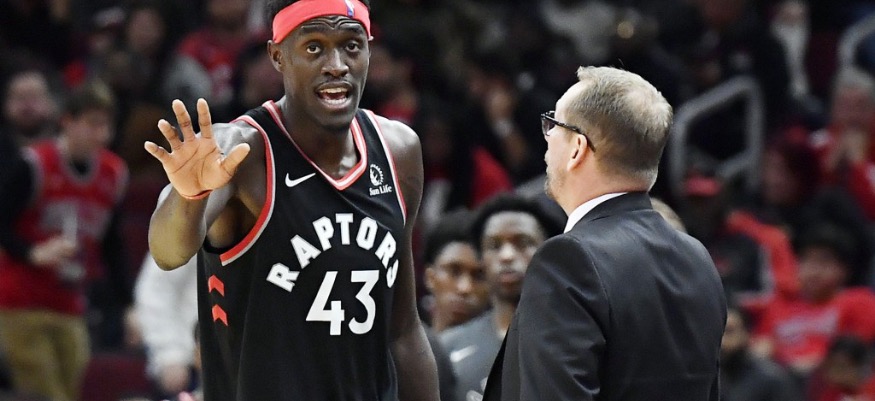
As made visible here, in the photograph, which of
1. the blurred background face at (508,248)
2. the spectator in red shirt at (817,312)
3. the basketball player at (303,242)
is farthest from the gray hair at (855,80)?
the basketball player at (303,242)

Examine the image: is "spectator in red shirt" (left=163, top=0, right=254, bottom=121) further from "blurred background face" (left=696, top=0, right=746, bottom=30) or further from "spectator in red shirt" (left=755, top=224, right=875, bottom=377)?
"spectator in red shirt" (left=755, top=224, right=875, bottom=377)

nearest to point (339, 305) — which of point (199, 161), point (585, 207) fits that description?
point (199, 161)

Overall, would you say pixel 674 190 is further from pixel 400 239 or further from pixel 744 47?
pixel 400 239

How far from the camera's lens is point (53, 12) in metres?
11.6

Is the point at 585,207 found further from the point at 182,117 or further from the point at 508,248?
the point at 508,248

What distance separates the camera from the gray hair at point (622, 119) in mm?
3803

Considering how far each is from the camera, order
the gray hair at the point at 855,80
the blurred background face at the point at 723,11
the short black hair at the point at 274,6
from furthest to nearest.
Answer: the blurred background face at the point at 723,11 → the gray hair at the point at 855,80 → the short black hair at the point at 274,6

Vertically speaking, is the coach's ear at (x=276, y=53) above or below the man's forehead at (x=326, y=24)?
below

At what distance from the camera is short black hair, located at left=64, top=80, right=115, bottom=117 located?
30.6 ft

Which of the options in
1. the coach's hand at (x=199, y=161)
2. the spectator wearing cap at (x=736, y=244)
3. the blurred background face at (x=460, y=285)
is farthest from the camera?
the spectator wearing cap at (x=736, y=244)

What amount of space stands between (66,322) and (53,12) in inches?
128

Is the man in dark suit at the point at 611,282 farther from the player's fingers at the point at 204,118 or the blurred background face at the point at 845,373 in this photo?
the blurred background face at the point at 845,373

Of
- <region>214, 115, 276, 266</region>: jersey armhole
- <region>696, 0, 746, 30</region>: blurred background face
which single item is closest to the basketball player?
<region>214, 115, 276, 266</region>: jersey armhole

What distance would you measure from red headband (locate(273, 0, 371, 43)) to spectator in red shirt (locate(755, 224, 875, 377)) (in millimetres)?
5563
